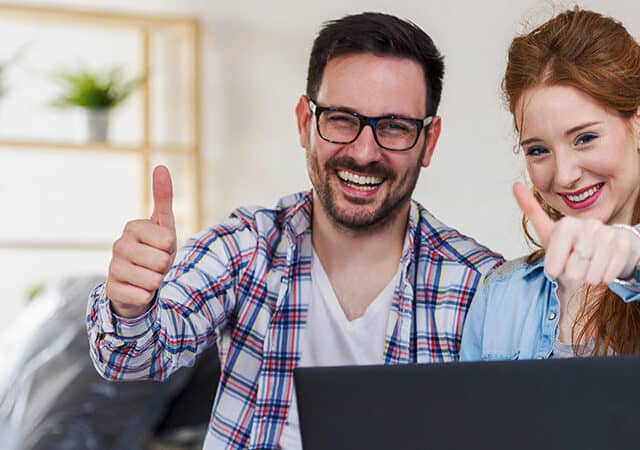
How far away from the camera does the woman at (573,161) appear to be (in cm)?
136

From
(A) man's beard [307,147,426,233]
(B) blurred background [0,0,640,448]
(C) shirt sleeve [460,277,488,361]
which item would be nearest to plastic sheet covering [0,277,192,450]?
(B) blurred background [0,0,640,448]

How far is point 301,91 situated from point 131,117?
1402mm

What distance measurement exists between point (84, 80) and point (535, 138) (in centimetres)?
316

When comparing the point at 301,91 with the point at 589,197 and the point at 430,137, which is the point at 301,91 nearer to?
the point at 430,137

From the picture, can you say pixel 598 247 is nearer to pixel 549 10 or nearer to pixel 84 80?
pixel 549 10

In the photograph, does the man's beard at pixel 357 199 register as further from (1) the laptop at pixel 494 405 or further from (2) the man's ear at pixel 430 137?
(1) the laptop at pixel 494 405

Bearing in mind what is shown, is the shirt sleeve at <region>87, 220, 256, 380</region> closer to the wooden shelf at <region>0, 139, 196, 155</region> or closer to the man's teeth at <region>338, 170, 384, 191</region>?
the man's teeth at <region>338, 170, 384, 191</region>

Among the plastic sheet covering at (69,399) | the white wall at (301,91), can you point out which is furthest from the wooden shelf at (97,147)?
the plastic sheet covering at (69,399)

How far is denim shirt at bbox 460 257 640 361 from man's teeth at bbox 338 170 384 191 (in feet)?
0.82

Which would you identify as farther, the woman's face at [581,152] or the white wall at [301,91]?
the white wall at [301,91]

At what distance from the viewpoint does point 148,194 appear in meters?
4.37

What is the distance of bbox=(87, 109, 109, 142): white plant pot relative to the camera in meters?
4.25

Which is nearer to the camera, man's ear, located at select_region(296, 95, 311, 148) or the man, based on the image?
the man

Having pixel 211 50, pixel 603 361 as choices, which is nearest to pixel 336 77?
pixel 603 361
